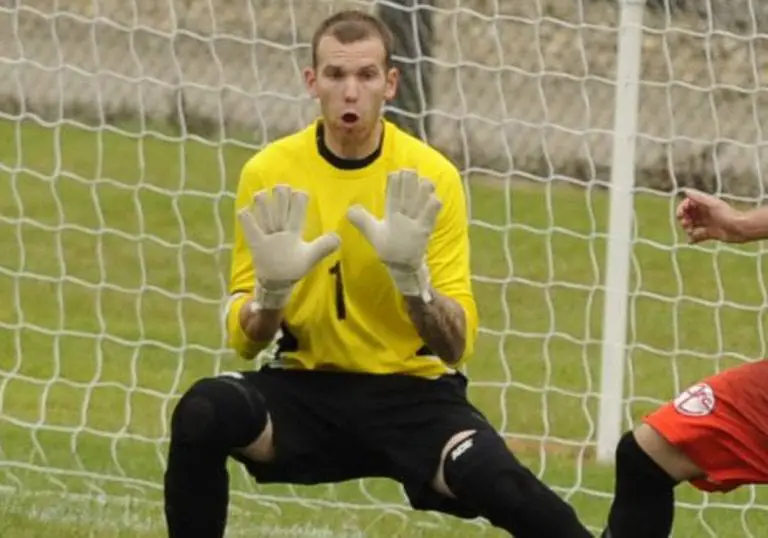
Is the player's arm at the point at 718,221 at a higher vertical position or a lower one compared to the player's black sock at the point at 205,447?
higher

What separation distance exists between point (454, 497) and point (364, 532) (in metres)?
1.35

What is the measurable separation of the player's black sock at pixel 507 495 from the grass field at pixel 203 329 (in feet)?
4.51

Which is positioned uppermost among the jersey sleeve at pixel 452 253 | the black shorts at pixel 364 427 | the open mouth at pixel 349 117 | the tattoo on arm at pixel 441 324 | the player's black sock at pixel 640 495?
the open mouth at pixel 349 117

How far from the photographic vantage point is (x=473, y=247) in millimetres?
8617

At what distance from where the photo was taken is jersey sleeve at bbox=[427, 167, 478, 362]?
15.9 ft

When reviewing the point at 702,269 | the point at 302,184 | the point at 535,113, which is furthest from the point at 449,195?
the point at 535,113

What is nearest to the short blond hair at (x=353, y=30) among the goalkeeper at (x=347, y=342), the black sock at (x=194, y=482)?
the goalkeeper at (x=347, y=342)

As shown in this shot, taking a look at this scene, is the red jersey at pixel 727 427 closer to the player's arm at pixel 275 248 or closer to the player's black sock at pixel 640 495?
the player's black sock at pixel 640 495

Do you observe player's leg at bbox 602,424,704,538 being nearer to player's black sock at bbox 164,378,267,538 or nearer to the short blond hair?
player's black sock at bbox 164,378,267,538

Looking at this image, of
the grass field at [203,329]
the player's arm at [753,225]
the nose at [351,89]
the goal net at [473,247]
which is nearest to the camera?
the player's arm at [753,225]

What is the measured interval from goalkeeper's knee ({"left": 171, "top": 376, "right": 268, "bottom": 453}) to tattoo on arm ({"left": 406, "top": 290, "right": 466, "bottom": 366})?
16.9 inches

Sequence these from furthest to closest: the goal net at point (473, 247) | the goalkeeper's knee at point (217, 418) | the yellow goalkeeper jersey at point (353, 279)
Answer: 1. the goal net at point (473, 247)
2. the yellow goalkeeper jersey at point (353, 279)
3. the goalkeeper's knee at point (217, 418)

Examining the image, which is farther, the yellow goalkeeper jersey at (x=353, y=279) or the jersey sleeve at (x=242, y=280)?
the yellow goalkeeper jersey at (x=353, y=279)

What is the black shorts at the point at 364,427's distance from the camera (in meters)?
4.80
